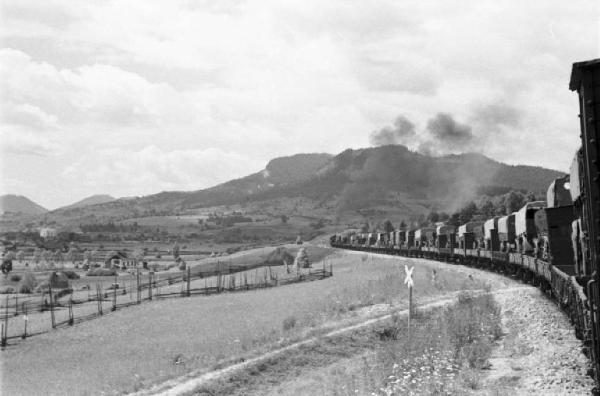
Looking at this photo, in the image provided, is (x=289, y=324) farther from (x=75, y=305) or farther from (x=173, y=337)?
(x=75, y=305)

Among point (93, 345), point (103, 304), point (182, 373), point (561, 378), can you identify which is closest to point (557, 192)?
point (561, 378)

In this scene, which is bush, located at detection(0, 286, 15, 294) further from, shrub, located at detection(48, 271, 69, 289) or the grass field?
the grass field

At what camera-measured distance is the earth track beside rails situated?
13.8 meters

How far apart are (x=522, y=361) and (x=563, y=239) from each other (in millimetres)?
8414

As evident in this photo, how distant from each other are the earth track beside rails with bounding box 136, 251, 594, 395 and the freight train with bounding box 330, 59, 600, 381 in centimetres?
62

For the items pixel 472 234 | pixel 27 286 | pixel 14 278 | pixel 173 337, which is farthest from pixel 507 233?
pixel 14 278

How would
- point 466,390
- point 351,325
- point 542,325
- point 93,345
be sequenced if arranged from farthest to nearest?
point 93,345 → point 351,325 → point 542,325 → point 466,390

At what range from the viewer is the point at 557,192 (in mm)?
26406

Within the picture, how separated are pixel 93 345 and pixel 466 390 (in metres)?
27.1

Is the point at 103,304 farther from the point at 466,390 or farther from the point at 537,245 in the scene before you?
the point at 466,390

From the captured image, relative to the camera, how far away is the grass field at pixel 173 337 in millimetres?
25422

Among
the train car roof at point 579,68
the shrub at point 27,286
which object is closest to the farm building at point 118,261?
the shrub at point 27,286

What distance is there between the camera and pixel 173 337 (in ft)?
117

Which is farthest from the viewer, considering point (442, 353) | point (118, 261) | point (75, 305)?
point (118, 261)
